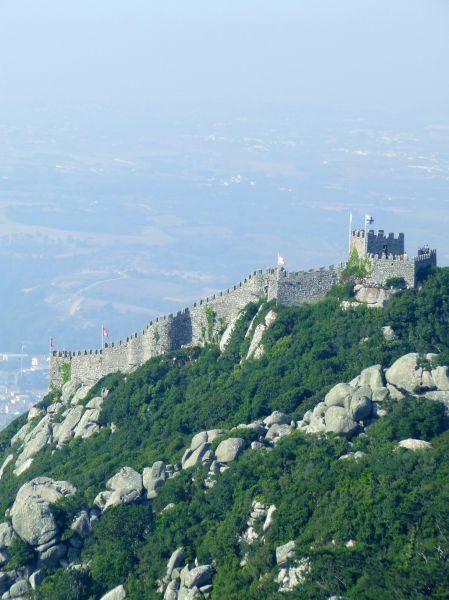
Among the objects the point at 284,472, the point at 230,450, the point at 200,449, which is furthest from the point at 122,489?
the point at 284,472

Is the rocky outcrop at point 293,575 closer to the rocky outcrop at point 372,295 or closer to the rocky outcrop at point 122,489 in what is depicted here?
the rocky outcrop at point 122,489

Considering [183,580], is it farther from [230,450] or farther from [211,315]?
[211,315]

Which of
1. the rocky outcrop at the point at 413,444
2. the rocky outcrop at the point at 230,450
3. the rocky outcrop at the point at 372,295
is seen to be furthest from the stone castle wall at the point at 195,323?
the rocky outcrop at the point at 413,444

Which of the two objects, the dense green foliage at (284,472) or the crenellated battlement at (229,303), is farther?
the crenellated battlement at (229,303)

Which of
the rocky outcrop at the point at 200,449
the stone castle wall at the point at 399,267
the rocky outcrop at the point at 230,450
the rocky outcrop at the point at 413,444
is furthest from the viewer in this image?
the stone castle wall at the point at 399,267

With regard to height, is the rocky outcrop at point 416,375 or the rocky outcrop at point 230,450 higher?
the rocky outcrop at point 416,375
